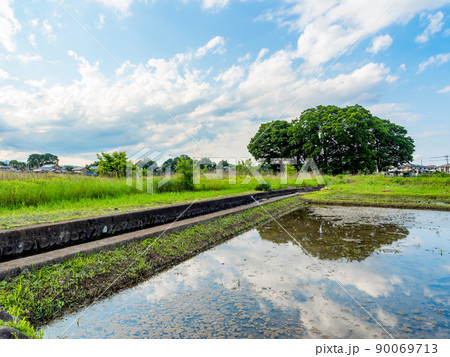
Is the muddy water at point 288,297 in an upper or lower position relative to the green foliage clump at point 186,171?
lower

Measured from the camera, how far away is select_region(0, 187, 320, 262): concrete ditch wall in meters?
3.45

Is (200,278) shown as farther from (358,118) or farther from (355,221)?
(358,118)

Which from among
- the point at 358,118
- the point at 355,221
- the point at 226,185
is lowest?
the point at 355,221

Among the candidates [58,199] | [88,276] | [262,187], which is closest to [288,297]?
[88,276]

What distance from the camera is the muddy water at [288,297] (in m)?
2.46

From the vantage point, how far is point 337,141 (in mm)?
31625

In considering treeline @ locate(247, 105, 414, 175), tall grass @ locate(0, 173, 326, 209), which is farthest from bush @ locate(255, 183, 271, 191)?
treeline @ locate(247, 105, 414, 175)

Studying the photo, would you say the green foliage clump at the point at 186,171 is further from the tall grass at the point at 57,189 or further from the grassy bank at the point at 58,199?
the grassy bank at the point at 58,199

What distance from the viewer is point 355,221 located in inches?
331

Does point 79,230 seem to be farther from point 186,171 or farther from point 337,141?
point 337,141

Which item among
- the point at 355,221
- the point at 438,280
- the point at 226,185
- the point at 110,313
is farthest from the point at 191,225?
the point at 226,185

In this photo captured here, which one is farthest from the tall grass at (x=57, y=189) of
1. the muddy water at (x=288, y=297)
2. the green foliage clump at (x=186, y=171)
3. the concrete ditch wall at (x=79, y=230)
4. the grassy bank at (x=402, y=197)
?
the grassy bank at (x=402, y=197)

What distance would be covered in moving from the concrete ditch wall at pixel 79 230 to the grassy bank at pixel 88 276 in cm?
A: 61

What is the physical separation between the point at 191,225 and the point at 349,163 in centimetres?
2996
